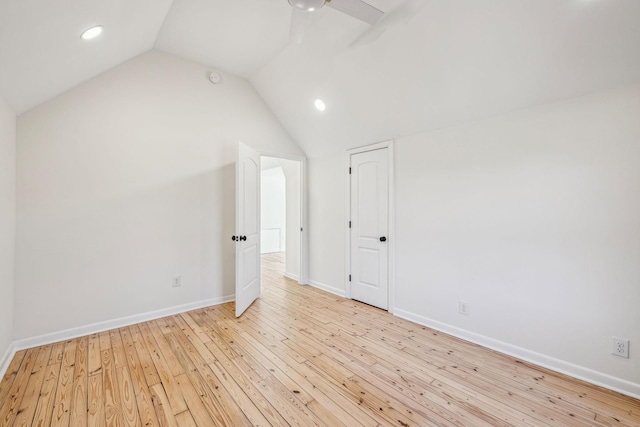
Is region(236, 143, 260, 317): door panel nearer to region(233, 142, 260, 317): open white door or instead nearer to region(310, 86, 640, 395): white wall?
region(233, 142, 260, 317): open white door

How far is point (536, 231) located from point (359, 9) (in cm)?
215

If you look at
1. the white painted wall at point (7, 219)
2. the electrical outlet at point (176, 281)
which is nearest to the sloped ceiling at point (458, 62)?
the white painted wall at point (7, 219)

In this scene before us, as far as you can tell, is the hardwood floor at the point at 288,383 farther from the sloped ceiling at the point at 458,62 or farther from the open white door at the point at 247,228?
the sloped ceiling at the point at 458,62

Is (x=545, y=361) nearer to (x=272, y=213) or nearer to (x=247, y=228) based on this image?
(x=247, y=228)

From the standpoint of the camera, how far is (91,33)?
1998 millimetres

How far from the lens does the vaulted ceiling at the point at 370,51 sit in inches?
67.8

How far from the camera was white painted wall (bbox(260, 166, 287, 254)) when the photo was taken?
8.06 m

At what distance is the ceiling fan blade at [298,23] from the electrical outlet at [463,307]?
9.00ft

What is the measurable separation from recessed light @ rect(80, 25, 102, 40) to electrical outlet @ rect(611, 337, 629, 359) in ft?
13.9

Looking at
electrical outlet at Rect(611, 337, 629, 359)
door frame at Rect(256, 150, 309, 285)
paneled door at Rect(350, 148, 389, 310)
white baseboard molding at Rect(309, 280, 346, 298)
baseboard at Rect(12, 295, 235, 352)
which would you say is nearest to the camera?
electrical outlet at Rect(611, 337, 629, 359)

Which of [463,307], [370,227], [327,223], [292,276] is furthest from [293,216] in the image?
[463,307]

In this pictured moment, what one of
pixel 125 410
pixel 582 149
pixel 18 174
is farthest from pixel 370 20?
pixel 18 174

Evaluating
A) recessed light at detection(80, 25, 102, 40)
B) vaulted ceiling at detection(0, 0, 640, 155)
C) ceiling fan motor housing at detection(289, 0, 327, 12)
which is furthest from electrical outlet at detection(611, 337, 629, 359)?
recessed light at detection(80, 25, 102, 40)

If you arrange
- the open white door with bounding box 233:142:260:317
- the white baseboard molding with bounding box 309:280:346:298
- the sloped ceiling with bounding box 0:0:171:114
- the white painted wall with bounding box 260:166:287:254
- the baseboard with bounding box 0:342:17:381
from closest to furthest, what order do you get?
the sloped ceiling with bounding box 0:0:171:114, the baseboard with bounding box 0:342:17:381, the open white door with bounding box 233:142:260:317, the white baseboard molding with bounding box 309:280:346:298, the white painted wall with bounding box 260:166:287:254
